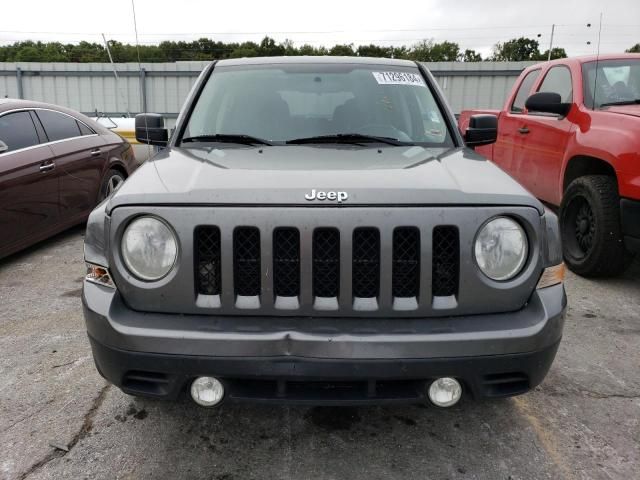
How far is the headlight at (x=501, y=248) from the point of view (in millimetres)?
1943

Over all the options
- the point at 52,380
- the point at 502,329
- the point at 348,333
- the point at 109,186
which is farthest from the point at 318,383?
the point at 109,186

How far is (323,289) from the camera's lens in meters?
1.95

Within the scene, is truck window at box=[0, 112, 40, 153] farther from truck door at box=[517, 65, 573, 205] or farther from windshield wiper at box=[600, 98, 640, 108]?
windshield wiper at box=[600, 98, 640, 108]

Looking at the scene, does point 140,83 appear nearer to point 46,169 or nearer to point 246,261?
point 46,169

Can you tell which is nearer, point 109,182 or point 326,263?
point 326,263

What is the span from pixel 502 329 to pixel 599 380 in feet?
4.57

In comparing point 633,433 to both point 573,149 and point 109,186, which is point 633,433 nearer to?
point 573,149

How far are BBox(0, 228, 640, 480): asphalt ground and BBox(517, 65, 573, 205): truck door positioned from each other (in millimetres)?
2321

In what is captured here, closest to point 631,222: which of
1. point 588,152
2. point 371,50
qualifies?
point 588,152

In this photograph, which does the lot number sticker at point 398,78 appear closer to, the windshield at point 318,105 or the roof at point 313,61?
the windshield at point 318,105

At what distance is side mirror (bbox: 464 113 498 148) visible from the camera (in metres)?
3.25

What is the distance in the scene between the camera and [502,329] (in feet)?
6.24

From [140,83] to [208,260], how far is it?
50.8 feet

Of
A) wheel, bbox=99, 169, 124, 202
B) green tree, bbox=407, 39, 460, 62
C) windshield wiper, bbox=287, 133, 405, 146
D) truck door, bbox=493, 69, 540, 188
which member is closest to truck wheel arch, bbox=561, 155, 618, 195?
truck door, bbox=493, 69, 540, 188
